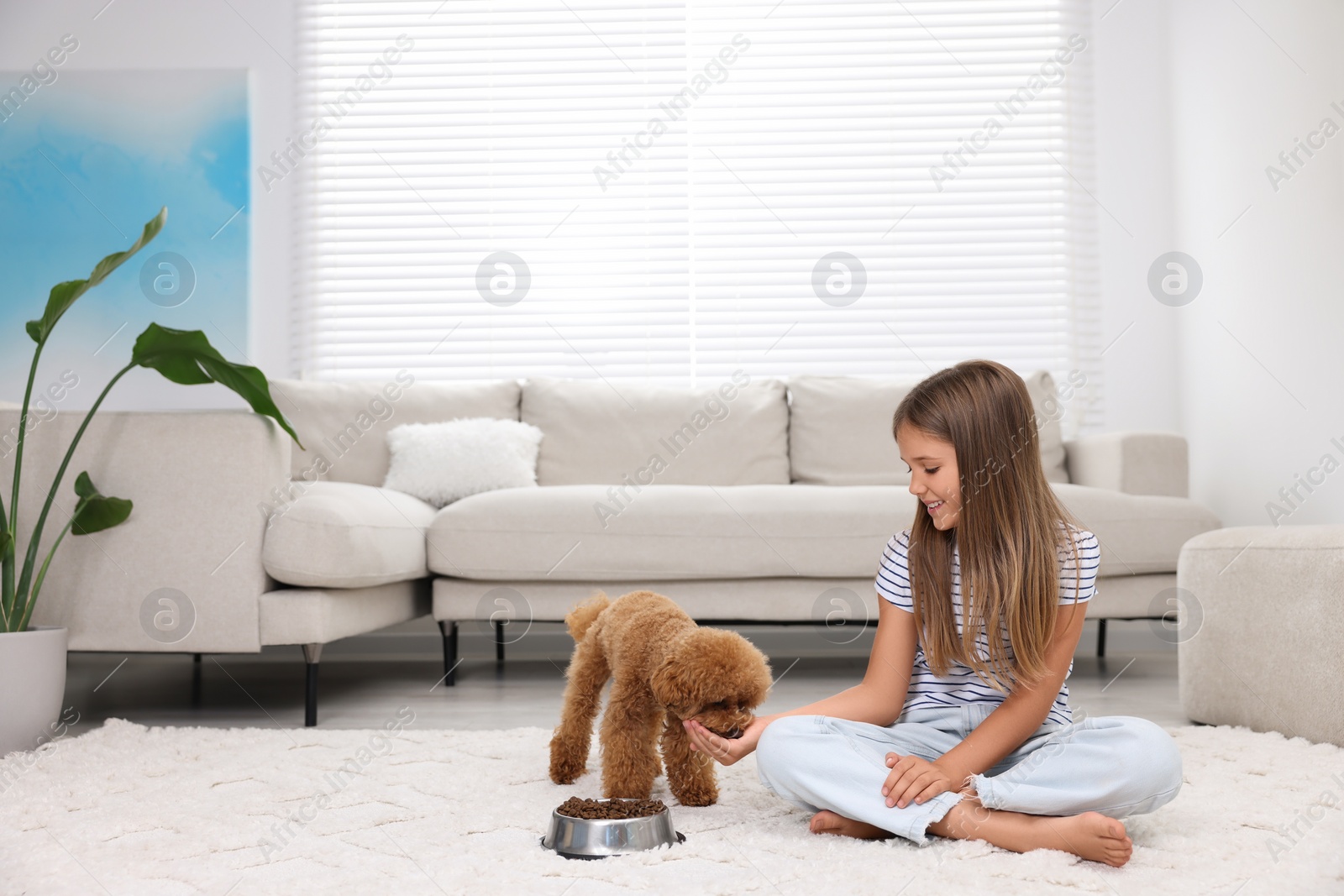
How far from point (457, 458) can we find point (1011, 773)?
194cm

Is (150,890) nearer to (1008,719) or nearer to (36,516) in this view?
(1008,719)

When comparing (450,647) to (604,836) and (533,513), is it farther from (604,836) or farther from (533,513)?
(604,836)

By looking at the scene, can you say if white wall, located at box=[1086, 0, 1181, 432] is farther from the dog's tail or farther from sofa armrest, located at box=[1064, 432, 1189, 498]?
the dog's tail

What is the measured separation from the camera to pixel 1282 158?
2.81 metres

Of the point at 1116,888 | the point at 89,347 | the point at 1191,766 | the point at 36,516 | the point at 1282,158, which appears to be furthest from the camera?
the point at 89,347

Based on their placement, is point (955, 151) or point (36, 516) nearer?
point (36, 516)

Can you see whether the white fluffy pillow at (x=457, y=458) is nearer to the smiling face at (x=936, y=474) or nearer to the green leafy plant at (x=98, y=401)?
the green leafy plant at (x=98, y=401)

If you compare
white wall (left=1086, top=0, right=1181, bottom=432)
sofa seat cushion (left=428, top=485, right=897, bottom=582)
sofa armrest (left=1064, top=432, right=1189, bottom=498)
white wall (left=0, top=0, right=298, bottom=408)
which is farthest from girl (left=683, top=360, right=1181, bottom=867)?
white wall (left=0, top=0, right=298, bottom=408)

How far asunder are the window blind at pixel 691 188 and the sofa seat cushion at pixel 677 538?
1235 mm

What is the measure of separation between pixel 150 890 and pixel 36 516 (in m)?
1.31

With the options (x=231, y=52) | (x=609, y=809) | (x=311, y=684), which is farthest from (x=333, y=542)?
(x=231, y=52)

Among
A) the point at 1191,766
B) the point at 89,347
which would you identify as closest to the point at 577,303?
the point at 89,347

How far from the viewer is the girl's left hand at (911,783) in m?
1.20

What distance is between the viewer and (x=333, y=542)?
2039 mm
